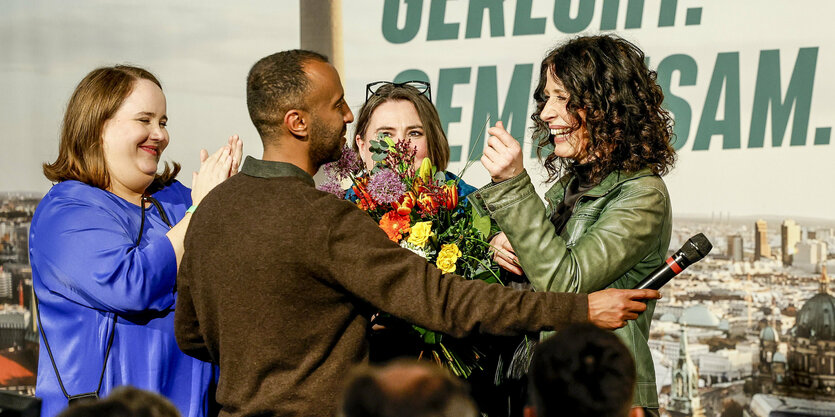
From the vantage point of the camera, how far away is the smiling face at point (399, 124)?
2850mm

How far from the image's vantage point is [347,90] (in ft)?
13.2

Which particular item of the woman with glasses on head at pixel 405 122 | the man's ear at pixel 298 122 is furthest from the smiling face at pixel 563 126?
the woman with glasses on head at pixel 405 122

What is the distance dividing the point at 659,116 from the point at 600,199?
262 millimetres

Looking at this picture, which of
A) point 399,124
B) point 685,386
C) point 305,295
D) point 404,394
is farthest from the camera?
point 685,386

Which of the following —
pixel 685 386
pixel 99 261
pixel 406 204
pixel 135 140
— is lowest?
pixel 685 386

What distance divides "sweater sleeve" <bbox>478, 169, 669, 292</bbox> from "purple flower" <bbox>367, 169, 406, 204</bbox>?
0.65ft

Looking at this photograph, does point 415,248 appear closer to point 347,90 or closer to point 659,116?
point 659,116

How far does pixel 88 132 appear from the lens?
2178 millimetres

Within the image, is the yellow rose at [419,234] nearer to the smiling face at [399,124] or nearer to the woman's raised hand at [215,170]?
the woman's raised hand at [215,170]

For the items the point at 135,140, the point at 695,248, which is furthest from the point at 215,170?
the point at 695,248

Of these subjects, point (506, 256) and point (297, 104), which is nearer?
point (297, 104)

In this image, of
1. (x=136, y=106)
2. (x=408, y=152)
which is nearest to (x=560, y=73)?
(x=408, y=152)

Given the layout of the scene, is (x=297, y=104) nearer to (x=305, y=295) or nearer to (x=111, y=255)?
(x=305, y=295)

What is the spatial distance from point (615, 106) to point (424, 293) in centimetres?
66
